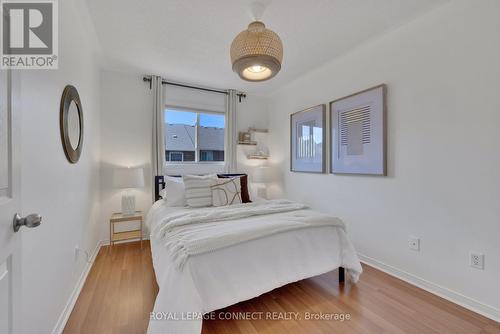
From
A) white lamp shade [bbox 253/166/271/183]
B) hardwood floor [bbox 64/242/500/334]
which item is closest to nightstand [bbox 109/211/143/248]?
hardwood floor [bbox 64/242/500/334]

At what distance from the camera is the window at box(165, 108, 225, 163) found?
3682 millimetres

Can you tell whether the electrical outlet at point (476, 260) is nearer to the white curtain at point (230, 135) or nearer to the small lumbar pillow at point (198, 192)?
the small lumbar pillow at point (198, 192)

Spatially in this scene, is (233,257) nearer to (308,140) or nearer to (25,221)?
(25,221)

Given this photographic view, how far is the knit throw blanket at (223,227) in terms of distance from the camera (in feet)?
4.86

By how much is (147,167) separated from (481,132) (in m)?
3.83

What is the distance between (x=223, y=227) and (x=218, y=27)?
6.43 feet

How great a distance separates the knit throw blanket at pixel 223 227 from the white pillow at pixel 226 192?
60 centimetres

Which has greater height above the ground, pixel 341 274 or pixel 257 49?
pixel 257 49

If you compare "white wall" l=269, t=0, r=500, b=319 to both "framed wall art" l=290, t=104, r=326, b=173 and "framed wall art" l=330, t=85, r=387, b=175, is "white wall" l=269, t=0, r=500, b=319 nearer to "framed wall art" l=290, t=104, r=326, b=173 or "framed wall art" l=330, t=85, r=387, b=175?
"framed wall art" l=330, t=85, r=387, b=175

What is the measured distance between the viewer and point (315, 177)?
133 inches

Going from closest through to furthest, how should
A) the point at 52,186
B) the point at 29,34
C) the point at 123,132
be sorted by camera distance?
the point at 29,34 < the point at 52,186 < the point at 123,132

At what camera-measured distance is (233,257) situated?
159cm

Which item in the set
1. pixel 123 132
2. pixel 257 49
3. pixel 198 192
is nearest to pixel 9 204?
pixel 257 49

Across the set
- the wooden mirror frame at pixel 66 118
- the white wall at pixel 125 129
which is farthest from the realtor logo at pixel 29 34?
the white wall at pixel 125 129
